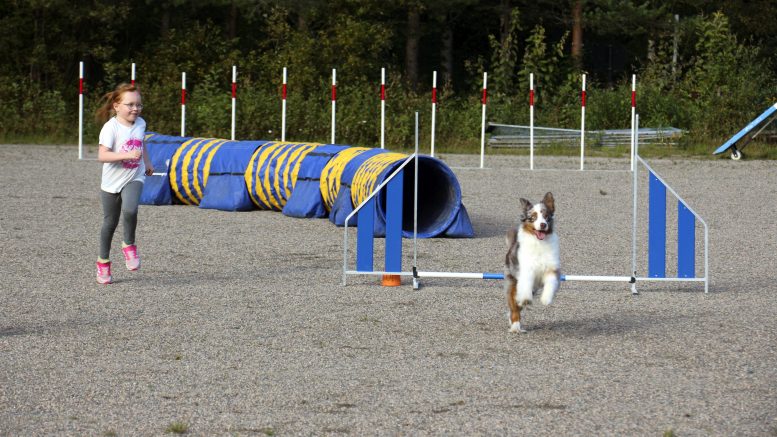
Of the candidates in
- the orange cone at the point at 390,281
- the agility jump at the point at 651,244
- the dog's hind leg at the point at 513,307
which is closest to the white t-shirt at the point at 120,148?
the agility jump at the point at 651,244

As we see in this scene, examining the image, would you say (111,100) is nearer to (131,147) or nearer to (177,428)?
(131,147)

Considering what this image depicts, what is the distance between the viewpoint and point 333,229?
13.9m

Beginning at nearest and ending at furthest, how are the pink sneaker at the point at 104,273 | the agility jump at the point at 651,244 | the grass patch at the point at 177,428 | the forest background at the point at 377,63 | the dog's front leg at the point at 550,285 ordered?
the grass patch at the point at 177,428 < the dog's front leg at the point at 550,285 < the agility jump at the point at 651,244 < the pink sneaker at the point at 104,273 < the forest background at the point at 377,63

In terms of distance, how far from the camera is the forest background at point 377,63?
91.0ft

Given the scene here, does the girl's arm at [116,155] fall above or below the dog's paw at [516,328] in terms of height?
above

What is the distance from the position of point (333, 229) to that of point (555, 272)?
6.34 meters

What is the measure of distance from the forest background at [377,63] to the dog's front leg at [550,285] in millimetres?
18496

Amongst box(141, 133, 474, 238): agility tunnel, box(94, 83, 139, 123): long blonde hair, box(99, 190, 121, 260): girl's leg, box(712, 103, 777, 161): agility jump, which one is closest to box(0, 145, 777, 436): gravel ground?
box(99, 190, 121, 260): girl's leg

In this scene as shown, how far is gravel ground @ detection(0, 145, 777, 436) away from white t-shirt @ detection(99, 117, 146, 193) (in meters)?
0.79

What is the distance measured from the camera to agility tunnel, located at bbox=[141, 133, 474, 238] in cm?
1312

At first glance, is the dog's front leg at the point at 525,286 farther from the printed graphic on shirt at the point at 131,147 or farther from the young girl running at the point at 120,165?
the printed graphic on shirt at the point at 131,147

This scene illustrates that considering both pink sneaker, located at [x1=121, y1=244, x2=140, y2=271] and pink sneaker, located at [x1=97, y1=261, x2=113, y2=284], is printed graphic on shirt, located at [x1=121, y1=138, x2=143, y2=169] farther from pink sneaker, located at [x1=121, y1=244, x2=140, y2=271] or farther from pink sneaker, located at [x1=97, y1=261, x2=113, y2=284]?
pink sneaker, located at [x1=97, y1=261, x2=113, y2=284]

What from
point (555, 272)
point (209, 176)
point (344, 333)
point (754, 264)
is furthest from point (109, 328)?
point (209, 176)

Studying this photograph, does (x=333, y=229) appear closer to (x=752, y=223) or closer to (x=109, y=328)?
(x=752, y=223)
